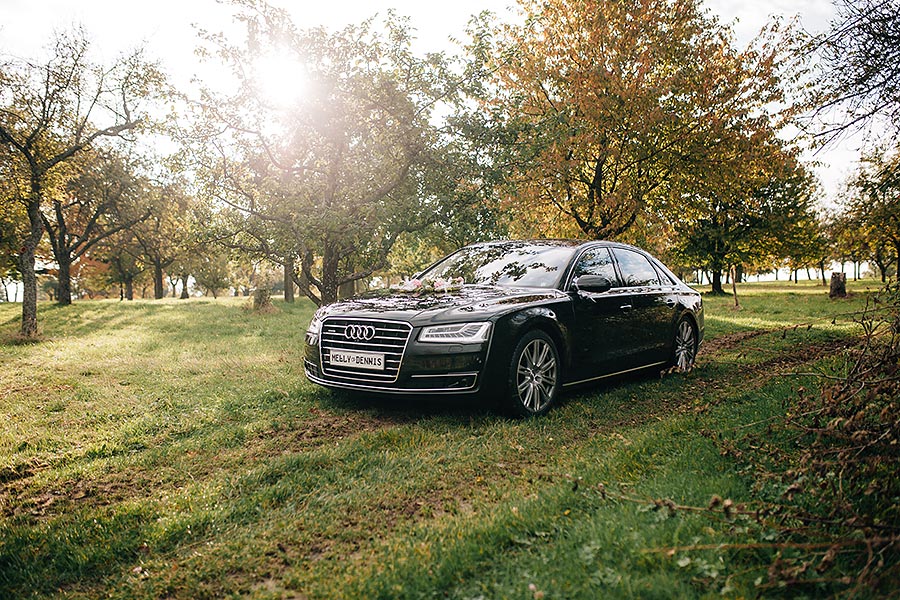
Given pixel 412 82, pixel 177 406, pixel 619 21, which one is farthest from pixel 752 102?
pixel 177 406

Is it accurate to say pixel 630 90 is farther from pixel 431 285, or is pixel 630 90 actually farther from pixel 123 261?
pixel 123 261

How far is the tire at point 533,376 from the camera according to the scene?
521 centimetres

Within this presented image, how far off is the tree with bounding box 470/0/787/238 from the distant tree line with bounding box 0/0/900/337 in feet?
0.18

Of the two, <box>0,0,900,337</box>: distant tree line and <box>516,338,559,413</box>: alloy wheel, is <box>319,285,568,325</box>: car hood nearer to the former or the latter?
<box>516,338,559,413</box>: alloy wheel

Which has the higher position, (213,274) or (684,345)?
(213,274)

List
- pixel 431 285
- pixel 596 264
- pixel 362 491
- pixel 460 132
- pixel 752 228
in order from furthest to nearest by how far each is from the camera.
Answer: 1. pixel 752 228
2. pixel 460 132
3. pixel 596 264
4. pixel 431 285
5. pixel 362 491

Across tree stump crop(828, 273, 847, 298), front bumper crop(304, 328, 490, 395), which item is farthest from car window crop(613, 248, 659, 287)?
tree stump crop(828, 273, 847, 298)

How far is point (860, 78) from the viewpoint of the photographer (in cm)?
569

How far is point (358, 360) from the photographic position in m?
5.47

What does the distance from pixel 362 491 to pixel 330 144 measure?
7.60m

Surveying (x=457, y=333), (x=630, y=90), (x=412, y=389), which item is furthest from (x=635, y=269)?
(x=630, y=90)

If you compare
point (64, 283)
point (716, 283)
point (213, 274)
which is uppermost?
point (213, 274)

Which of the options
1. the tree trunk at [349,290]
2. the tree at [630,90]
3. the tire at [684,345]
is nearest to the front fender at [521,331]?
the tire at [684,345]

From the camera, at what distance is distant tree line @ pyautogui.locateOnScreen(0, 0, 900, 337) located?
9250 millimetres
